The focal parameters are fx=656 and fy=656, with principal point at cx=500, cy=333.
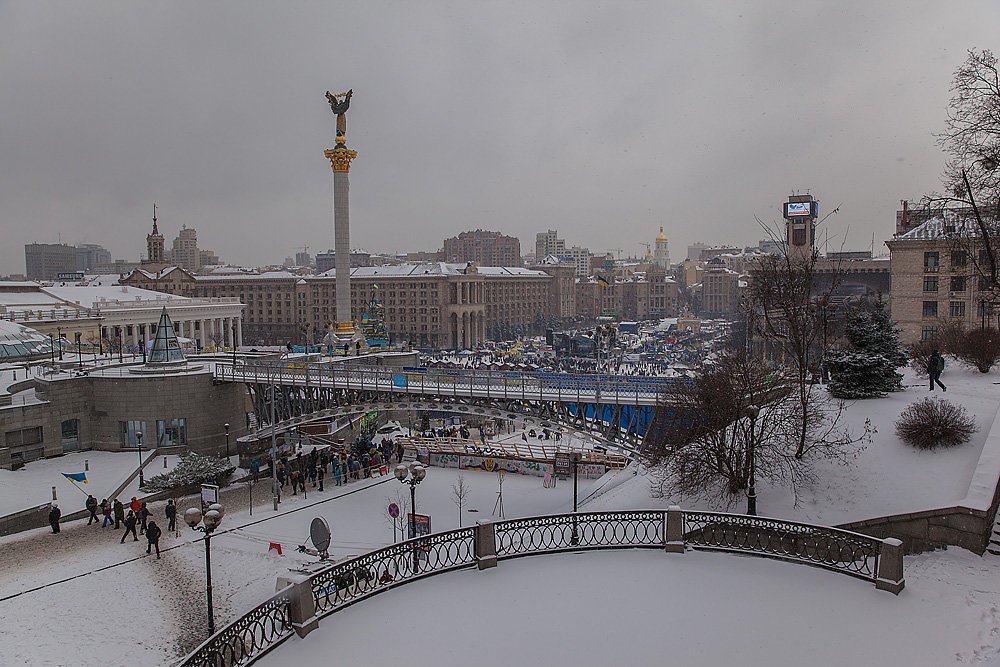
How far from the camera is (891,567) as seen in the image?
9289 millimetres

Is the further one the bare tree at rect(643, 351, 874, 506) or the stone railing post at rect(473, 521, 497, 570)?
the bare tree at rect(643, 351, 874, 506)

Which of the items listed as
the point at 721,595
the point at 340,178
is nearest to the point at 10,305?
the point at 340,178

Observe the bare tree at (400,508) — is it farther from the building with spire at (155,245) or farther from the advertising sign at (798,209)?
the building with spire at (155,245)

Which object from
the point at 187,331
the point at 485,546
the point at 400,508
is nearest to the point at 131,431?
the point at 400,508

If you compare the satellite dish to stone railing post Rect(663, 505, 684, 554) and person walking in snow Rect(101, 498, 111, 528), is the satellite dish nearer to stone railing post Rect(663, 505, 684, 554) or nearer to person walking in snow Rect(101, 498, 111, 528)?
stone railing post Rect(663, 505, 684, 554)

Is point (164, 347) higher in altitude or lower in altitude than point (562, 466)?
higher

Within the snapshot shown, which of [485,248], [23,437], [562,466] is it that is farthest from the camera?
[485,248]

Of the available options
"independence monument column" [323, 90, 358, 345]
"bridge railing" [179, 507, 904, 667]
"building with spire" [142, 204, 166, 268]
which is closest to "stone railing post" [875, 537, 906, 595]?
"bridge railing" [179, 507, 904, 667]

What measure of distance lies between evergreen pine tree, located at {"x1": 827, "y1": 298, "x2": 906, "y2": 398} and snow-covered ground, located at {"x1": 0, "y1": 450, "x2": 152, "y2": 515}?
26.9 metres

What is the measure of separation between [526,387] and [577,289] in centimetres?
13248

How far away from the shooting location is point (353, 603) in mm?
9234

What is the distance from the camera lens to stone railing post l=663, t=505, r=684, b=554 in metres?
10.8

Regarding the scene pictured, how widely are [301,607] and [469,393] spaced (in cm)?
1694

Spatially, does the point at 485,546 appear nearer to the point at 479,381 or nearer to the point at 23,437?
the point at 479,381
